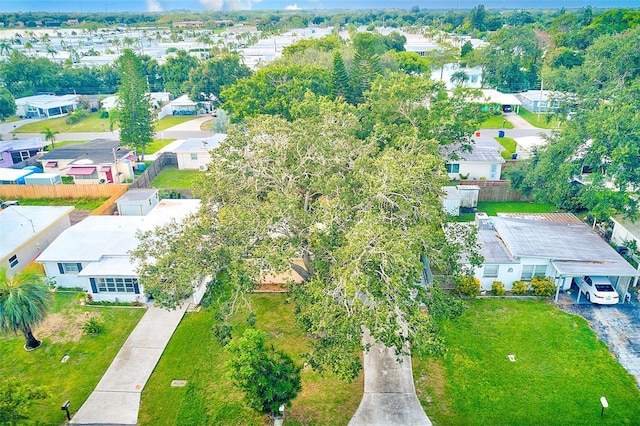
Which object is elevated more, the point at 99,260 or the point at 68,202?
the point at 99,260

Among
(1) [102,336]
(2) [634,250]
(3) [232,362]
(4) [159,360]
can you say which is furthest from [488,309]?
(1) [102,336]

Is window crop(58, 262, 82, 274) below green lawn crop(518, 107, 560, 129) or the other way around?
below

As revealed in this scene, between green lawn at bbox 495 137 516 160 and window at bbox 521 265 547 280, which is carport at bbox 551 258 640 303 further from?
green lawn at bbox 495 137 516 160

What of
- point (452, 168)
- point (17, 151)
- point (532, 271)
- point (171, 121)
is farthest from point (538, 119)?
point (17, 151)

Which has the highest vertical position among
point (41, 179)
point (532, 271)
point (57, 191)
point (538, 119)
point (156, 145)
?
point (538, 119)

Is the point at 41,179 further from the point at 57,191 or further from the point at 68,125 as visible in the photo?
the point at 68,125

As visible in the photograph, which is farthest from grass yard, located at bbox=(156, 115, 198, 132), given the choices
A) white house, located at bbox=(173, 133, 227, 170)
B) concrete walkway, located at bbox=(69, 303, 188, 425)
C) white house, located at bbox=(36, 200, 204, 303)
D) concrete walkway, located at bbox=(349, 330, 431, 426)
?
concrete walkway, located at bbox=(349, 330, 431, 426)

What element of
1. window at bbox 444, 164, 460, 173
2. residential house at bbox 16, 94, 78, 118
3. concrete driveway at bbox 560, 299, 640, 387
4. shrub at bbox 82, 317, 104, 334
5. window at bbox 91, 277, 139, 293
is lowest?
concrete driveway at bbox 560, 299, 640, 387
